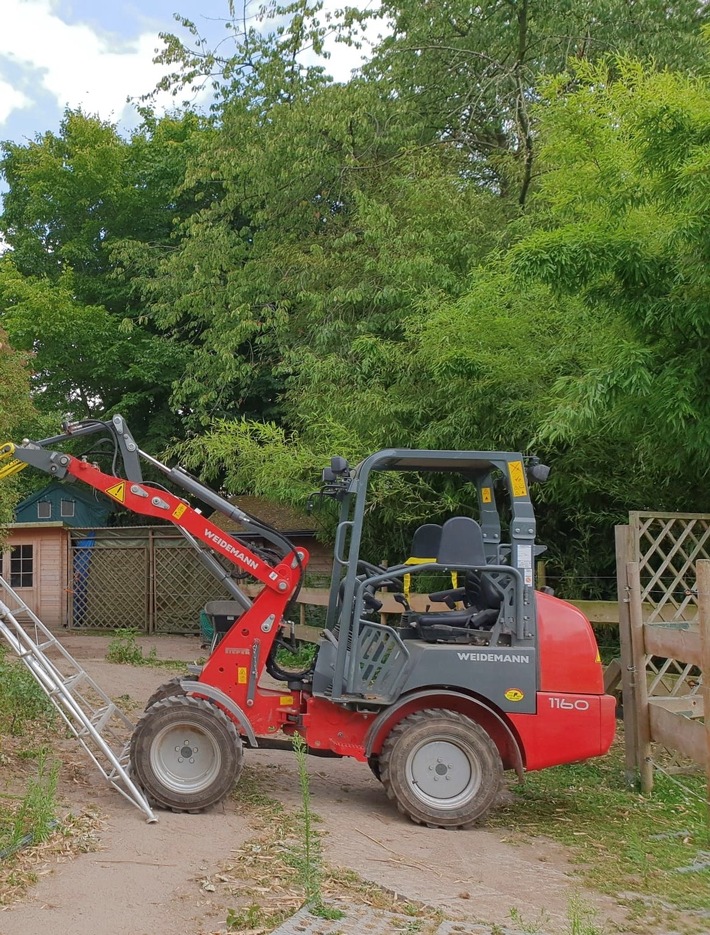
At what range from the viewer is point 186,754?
5910mm

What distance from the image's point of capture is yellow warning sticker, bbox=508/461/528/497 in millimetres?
6078

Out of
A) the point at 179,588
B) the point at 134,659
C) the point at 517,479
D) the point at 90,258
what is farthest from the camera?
the point at 90,258

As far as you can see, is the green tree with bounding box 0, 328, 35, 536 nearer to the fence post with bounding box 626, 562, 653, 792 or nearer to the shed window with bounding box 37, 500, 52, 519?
the fence post with bounding box 626, 562, 653, 792

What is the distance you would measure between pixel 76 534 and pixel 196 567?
10.7ft

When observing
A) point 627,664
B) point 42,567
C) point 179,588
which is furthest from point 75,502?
point 627,664

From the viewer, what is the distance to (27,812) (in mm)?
5102

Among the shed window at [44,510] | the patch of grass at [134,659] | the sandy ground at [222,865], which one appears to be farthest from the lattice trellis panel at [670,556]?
the shed window at [44,510]

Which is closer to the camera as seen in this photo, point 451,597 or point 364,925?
point 364,925

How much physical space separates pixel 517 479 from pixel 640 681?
1.96 meters

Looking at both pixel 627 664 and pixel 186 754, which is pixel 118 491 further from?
pixel 627 664

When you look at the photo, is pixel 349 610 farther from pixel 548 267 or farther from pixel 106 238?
pixel 106 238

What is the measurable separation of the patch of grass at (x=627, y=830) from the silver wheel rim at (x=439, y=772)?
45cm

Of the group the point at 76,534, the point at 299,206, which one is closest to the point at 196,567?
the point at 76,534

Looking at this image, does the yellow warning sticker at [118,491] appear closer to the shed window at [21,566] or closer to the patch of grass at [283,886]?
the patch of grass at [283,886]
